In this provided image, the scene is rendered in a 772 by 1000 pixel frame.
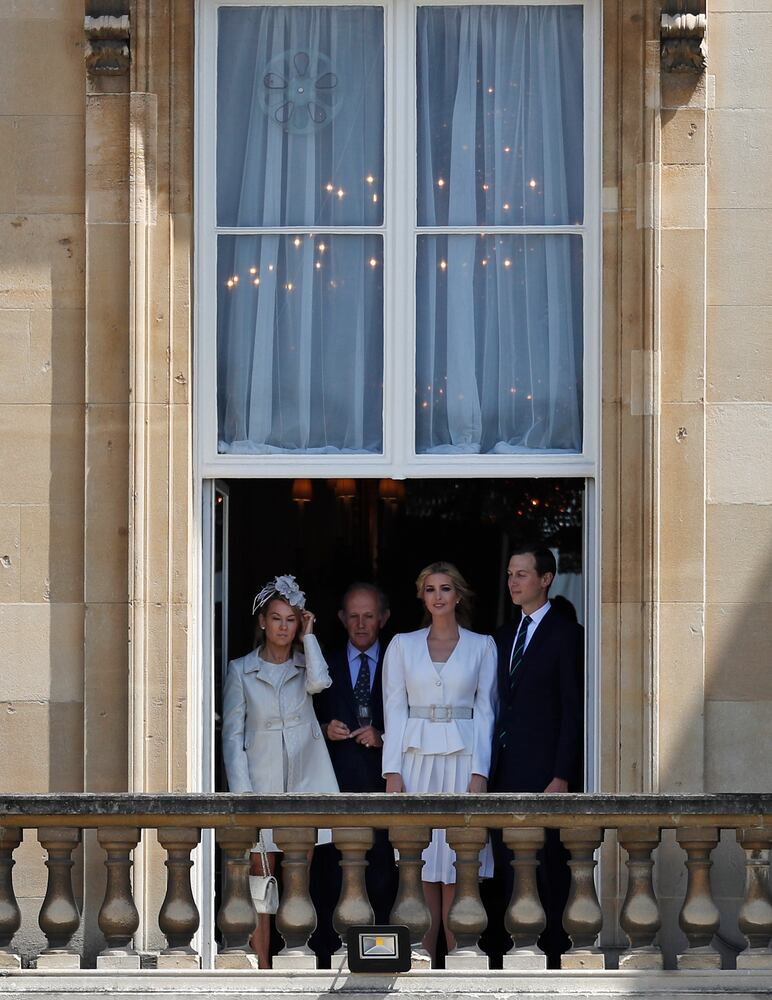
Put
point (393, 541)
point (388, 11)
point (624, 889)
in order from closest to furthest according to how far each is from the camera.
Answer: point (624, 889) → point (388, 11) → point (393, 541)

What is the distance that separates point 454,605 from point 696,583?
111cm

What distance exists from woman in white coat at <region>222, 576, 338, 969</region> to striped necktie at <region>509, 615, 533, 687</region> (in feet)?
2.83

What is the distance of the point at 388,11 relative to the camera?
902 cm

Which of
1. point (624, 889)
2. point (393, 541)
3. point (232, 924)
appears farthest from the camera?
point (393, 541)

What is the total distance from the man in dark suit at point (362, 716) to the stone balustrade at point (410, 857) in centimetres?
139

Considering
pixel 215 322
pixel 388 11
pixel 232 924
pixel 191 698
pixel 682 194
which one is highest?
pixel 388 11

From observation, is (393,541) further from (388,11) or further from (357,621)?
(388,11)

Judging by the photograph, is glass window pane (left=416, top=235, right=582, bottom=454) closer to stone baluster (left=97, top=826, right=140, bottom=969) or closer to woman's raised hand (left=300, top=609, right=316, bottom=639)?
woman's raised hand (left=300, top=609, right=316, bottom=639)

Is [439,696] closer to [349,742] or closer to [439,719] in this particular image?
[439,719]

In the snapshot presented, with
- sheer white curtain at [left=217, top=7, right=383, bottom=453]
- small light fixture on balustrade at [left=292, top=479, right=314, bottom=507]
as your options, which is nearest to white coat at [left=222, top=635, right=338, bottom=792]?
sheer white curtain at [left=217, top=7, right=383, bottom=453]

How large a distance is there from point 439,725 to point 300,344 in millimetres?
1876

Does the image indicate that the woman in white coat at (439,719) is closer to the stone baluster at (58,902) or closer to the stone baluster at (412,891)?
the stone baluster at (412,891)

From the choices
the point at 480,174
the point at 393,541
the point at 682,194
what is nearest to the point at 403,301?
the point at 480,174

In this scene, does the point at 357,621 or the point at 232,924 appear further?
the point at 357,621
